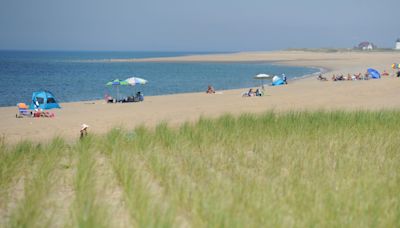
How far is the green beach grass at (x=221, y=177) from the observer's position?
4.79m

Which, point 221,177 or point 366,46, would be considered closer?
point 221,177

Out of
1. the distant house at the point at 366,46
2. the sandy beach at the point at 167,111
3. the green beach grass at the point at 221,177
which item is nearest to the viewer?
the green beach grass at the point at 221,177

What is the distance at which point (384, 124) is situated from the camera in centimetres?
1015

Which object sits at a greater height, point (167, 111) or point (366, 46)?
point (167, 111)

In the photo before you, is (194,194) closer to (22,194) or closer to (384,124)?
(22,194)

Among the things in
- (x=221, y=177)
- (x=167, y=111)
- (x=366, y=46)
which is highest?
(x=221, y=177)

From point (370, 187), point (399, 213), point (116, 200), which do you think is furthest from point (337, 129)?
point (116, 200)

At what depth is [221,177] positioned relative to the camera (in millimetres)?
6195

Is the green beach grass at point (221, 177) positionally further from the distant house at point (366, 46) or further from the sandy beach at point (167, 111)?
the distant house at point (366, 46)

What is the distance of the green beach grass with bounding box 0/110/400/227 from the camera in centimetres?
479

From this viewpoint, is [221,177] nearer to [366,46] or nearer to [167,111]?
[167,111]

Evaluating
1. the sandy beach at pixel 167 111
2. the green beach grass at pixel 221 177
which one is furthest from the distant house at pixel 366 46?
the green beach grass at pixel 221 177

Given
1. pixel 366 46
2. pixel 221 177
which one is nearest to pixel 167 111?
pixel 221 177

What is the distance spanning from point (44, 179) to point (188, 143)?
2.68m
